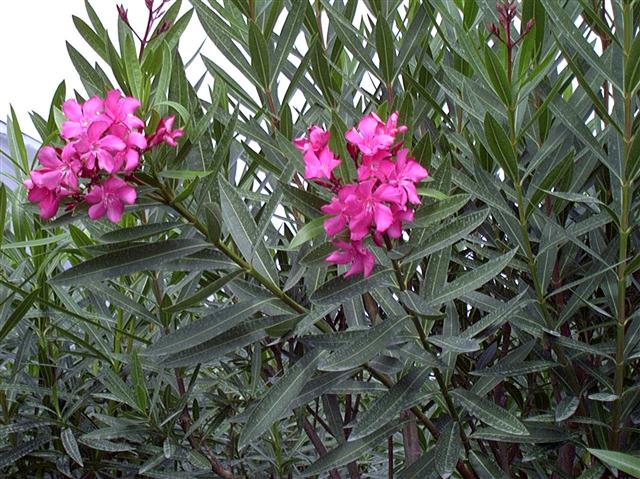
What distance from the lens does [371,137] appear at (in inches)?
24.3

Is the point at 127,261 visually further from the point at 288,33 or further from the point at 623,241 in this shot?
the point at 623,241

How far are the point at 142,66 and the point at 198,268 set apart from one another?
21 cm

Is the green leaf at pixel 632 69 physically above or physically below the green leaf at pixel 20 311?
below

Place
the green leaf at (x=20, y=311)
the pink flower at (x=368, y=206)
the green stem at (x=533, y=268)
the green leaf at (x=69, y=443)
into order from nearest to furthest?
the pink flower at (x=368, y=206), the green stem at (x=533, y=268), the green leaf at (x=20, y=311), the green leaf at (x=69, y=443)

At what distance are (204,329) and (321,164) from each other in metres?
0.21

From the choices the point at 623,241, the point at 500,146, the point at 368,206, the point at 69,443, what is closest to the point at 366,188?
the point at 368,206

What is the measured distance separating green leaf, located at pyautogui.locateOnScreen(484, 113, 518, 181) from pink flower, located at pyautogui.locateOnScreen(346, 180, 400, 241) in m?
0.20

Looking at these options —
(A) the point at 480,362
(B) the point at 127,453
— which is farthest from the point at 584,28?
(B) the point at 127,453

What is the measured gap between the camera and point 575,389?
34.2 inches

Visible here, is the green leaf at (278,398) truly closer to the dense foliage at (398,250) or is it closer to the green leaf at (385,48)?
the dense foliage at (398,250)

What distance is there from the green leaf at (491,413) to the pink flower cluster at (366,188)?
0.74 ft

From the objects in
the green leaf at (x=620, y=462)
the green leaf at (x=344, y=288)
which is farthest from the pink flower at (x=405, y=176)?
the green leaf at (x=620, y=462)

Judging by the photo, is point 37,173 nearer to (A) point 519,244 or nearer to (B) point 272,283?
(B) point 272,283

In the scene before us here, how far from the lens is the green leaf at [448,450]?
0.75 meters
